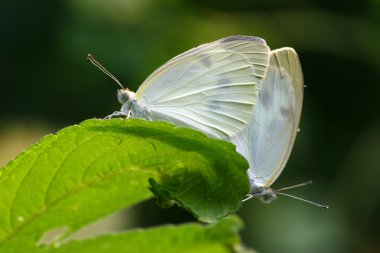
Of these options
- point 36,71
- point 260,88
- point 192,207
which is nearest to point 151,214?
point 36,71

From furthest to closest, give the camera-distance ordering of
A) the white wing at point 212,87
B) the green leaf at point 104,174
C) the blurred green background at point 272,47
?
the blurred green background at point 272,47, the white wing at point 212,87, the green leaf at point 104,174

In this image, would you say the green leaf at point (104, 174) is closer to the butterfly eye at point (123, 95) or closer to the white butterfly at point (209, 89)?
the white butterfly at point (209, 89)

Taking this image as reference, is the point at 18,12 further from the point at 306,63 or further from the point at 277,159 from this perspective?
the point at 277,159

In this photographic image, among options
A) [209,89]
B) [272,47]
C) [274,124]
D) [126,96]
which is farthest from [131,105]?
[272,47]

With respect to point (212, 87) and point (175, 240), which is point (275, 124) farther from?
point (175, 240)

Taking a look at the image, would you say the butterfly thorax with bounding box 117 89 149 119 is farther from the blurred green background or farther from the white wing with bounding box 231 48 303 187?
the blurred green background

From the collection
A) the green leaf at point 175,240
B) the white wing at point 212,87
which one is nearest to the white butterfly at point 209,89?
the white wing at point 212,87
